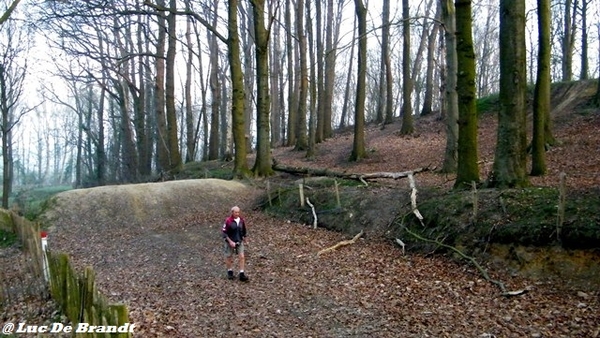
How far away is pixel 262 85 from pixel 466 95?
9.43m

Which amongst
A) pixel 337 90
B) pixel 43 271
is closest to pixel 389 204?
pixel 43 271

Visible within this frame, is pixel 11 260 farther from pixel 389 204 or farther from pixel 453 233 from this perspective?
pixel 453 233

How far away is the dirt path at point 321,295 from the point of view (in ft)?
20.5

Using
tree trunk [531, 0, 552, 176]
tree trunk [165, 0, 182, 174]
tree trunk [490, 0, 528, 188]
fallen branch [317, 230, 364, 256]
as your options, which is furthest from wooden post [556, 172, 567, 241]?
tree trunk [165, 0, 182, 174]

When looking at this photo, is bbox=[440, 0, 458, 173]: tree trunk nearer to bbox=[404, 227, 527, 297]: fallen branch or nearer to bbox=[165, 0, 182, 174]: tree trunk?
bbox=[404, 227, 527, 297]: fallen branch

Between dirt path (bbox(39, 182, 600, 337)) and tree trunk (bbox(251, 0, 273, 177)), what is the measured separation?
701cm

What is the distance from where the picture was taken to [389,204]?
39.7 feet

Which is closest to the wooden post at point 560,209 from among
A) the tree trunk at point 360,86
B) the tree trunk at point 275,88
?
the tree trunk at point 360,86

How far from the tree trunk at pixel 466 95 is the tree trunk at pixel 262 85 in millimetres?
9054

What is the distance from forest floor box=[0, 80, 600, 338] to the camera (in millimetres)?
6348

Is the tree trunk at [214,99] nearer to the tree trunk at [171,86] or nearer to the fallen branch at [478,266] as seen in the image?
the tree trunk at [171,86]

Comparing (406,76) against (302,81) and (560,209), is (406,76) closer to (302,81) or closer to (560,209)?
(302,81)

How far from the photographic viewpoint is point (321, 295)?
25.7 feet

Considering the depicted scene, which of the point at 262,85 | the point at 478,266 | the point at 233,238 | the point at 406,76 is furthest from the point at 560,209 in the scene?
the point at 406,76
